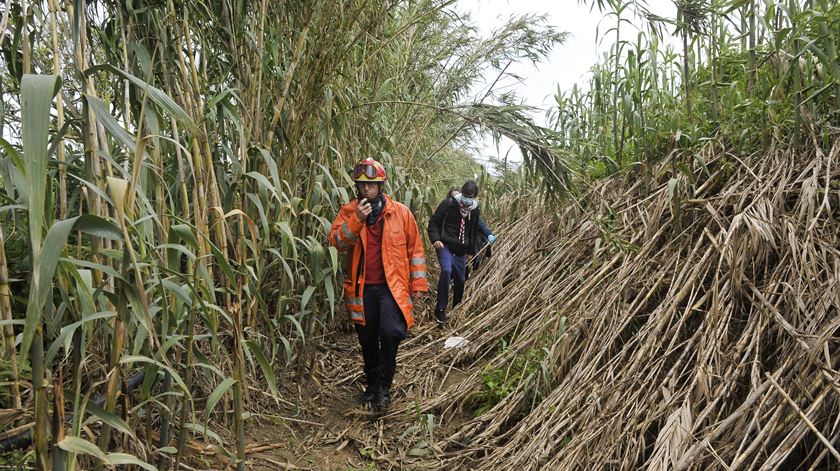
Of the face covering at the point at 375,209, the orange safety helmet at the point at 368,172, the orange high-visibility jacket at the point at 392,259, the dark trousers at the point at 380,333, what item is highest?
the orange safety helmet at the point at 368,172

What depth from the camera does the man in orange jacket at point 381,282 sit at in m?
3.69

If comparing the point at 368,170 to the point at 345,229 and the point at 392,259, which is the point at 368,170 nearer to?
the point at 345,229

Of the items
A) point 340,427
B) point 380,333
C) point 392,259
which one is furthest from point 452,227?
point 340,427

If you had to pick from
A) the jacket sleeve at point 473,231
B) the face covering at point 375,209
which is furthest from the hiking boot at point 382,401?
the jacket sleeve at point 473,231

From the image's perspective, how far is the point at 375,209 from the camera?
3.66 m

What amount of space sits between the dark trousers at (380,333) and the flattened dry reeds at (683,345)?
27 centimetres

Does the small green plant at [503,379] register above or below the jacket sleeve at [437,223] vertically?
below

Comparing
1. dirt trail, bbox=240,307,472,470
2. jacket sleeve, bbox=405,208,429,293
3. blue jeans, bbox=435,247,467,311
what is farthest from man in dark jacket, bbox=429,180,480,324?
jacket sleeve, bbox=405,208,429,293

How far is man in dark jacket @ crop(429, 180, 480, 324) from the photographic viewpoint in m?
5.53

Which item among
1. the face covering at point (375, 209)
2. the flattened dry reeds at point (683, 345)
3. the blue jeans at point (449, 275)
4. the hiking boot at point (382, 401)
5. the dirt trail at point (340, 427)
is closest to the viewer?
the flattened dry reeds at point (683, 345)

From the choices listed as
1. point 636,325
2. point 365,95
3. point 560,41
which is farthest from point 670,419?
point 560,41

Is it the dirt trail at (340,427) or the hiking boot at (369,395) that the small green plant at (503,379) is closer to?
the dirt trail at (340,427)

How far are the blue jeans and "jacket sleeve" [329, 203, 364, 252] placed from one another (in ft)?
6.36

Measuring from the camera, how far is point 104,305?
1.90 meters
